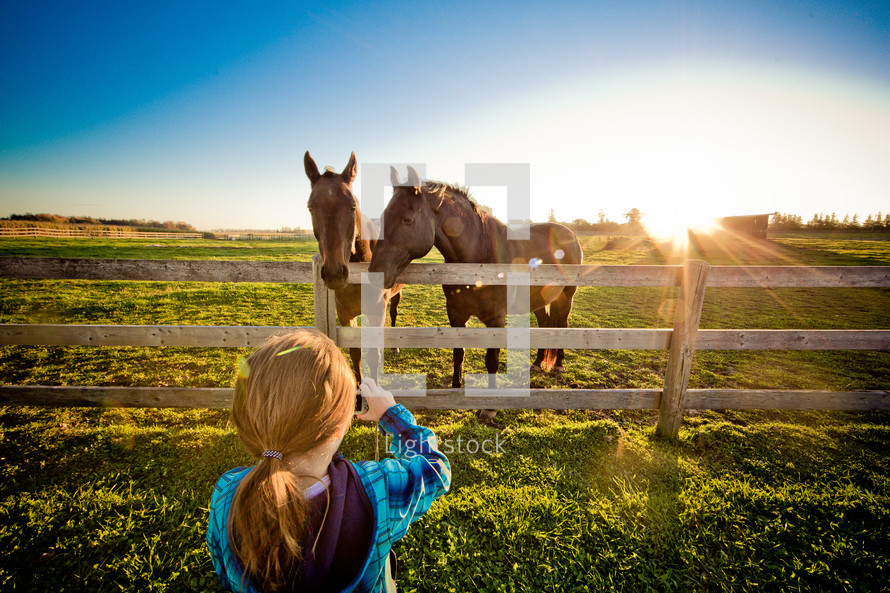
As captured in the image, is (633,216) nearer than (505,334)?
No

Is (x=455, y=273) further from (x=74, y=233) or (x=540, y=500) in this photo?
(x=74, y=233)

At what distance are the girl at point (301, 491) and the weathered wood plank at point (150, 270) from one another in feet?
7.65

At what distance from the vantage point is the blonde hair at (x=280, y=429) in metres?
0.83

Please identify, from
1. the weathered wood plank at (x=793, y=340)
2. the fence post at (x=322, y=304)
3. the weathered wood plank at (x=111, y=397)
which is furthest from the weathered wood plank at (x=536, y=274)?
the weathered wood plank at (x=111, y=397)

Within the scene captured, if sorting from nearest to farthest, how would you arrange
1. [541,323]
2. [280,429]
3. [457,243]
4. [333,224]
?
[280,429]
[333,224]
[457,243]
[541,323]

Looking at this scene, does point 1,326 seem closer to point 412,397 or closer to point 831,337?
point 412,397

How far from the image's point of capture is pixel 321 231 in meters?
2.96

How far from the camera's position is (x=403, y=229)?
328 centimetres

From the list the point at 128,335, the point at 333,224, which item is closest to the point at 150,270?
the point at 128,335

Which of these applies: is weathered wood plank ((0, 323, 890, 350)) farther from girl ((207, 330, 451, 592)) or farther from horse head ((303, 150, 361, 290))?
girl ((207, 330, 451, 592))

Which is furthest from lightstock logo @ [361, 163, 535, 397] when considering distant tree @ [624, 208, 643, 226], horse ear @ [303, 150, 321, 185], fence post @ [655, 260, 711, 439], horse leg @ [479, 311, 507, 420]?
distant tree @ [624, 208, 643, 226]

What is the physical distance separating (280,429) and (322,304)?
229cm

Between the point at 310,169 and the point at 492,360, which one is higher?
the point at 310,169

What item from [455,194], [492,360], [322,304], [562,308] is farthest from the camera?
[562,308]
